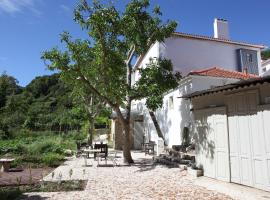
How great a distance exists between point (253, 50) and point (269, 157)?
64.4 ft

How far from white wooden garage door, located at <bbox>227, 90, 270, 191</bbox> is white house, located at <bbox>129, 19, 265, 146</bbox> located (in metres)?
8.80

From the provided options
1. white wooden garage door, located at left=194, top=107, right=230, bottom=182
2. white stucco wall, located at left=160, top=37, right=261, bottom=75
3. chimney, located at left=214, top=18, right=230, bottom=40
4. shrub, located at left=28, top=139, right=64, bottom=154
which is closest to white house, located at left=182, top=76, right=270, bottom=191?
white wooden garage door, located at left=194, top=107, right=230, bottom=182

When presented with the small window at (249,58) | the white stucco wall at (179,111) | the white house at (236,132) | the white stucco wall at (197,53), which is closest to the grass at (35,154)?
the white stucco wall at (179,111)

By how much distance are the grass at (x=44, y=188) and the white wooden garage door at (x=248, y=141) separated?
551 cm

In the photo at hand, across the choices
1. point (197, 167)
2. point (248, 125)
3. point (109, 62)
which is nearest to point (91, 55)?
point (109, 62)

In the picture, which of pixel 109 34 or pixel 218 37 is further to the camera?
pixel 218 37

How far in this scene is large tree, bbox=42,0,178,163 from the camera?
1531 centimetres

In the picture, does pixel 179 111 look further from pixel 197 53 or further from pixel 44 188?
pixel 44 188

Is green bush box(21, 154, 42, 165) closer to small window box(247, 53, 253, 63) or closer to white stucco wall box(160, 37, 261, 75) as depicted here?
white stucco wall box(160, 37, 261, 75)

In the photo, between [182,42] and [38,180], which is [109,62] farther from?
[182,42]

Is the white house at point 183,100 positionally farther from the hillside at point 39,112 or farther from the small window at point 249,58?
the hillside at point 39,112

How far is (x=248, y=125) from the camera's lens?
9078 millimetres

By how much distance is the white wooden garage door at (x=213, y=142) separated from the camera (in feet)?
33.5

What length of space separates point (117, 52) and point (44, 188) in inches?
358
